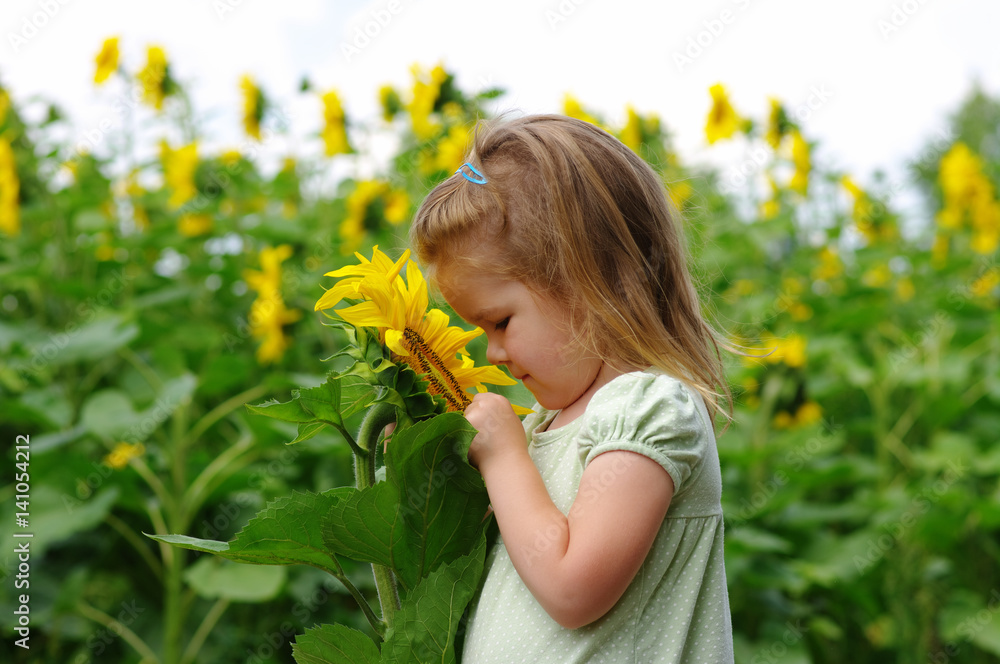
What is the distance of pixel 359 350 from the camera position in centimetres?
71

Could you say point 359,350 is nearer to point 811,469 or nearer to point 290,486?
point 290,486

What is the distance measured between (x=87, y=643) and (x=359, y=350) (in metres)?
1.57

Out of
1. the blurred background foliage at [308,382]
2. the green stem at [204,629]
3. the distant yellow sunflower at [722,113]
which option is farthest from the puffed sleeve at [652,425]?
the distant yellow sunflower at [722,113]

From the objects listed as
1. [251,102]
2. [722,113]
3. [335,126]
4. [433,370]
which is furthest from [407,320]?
[722,113]

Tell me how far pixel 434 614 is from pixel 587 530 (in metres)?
0.15

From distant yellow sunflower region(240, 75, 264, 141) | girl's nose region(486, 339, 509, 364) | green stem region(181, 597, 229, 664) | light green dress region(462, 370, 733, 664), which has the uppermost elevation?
distant yellow sunflower region(240, 75, 264, 141)

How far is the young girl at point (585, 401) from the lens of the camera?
0.72 m

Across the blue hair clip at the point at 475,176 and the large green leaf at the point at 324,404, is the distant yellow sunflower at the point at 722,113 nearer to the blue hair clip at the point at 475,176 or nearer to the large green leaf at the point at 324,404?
the blue hair clip at the point at 475,176

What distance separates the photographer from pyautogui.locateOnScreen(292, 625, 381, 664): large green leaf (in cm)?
72

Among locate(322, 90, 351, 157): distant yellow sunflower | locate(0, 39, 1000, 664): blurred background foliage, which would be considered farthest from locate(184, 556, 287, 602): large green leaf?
locate(322, 90, 351, 157): distant yellow sunflower

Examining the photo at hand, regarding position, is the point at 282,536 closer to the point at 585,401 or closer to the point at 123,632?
the point at 585,401

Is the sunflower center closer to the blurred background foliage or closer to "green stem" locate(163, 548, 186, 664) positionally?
the blurred background foliage

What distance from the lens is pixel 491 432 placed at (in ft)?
2.56

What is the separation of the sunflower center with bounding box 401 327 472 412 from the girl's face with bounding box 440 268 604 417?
5 centimetres
